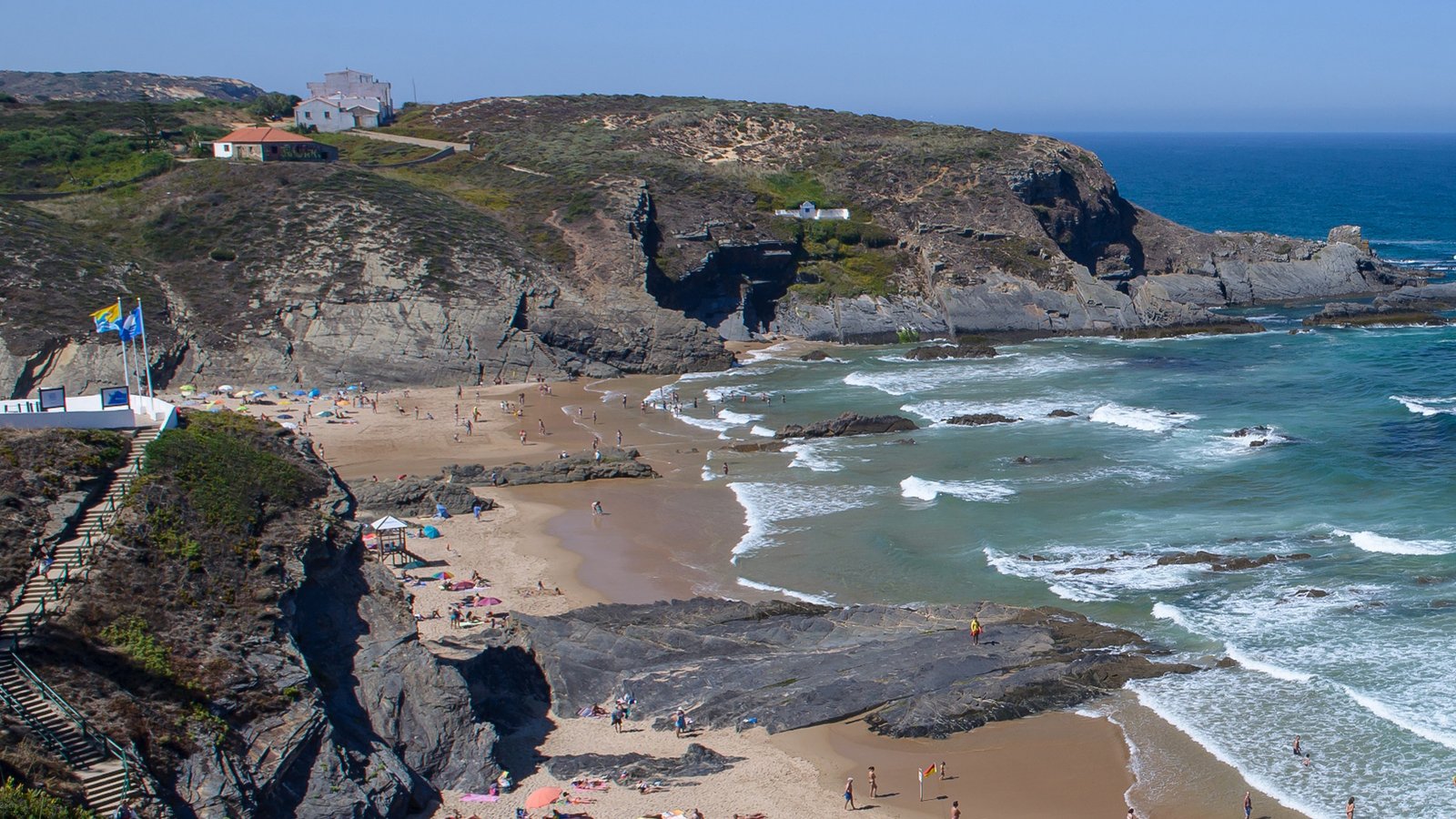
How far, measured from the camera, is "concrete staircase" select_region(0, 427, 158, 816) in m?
15.2

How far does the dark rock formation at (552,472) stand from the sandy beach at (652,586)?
50 cm

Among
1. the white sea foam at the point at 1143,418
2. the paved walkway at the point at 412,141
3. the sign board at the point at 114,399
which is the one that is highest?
the paved walkway at the point at 412,141

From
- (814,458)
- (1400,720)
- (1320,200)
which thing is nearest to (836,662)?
(1400,720)

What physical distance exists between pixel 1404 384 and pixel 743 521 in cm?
2968

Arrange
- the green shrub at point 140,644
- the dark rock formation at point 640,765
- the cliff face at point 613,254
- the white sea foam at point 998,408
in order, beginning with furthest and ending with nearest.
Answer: the cliff face at point 613,254 < the white sea foam at point 998,408 < the dark rock formation at point 640,765 < the green shrub at point 140,644

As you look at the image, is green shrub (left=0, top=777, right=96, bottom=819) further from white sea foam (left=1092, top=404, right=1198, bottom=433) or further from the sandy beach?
white sea foam (left=1092, top=404, right=1198, bottom=433)

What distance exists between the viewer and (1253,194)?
141125 mm

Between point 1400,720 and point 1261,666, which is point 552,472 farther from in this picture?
point 1400,720

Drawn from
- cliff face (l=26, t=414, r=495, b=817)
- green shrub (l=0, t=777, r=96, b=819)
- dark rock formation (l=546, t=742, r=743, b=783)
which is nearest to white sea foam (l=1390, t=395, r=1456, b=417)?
dark rock formation (l=546, t=742, r=743, b=783)

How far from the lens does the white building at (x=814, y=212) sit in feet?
246

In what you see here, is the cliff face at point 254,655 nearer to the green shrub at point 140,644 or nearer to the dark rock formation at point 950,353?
the green shrub at point 140,644

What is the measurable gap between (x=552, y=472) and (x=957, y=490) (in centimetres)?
1307

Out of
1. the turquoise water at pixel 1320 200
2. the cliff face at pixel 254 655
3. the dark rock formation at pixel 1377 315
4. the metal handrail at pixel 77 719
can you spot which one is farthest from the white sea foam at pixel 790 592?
the turquoise water at pixel 1320 200

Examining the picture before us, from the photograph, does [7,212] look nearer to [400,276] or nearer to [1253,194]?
[400,276]
